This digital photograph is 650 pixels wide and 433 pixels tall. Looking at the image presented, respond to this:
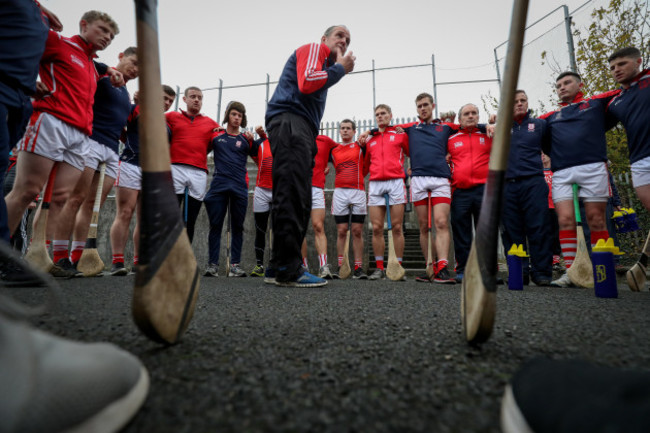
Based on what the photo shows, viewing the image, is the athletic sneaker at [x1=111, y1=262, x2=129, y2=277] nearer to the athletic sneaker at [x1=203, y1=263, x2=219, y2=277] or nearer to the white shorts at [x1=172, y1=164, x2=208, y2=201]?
the athletic sneaker at [x1=203, y1=263, x2=219, y2=277]

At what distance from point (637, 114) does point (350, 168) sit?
3005mm

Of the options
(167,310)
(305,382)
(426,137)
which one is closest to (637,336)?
(305,382)

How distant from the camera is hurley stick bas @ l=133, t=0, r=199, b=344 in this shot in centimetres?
73

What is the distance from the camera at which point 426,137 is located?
406cm

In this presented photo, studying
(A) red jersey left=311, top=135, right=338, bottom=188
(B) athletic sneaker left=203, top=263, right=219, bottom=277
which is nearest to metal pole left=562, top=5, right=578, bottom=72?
(A) red jersey left=311, top=135, right=338, bottom=188

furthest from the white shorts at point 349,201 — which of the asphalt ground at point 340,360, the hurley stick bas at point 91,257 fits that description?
the asphalt ground at point 340,360

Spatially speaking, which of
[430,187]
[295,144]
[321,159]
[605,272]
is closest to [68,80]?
[295,144]

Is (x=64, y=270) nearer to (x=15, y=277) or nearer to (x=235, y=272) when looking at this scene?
(x=15, y=277)

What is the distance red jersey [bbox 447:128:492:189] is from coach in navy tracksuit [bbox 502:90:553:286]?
0.27 metres

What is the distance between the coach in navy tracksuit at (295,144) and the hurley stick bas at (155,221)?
1.49 m

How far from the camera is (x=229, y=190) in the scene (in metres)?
4.17

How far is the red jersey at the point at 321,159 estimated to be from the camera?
15.5 feet

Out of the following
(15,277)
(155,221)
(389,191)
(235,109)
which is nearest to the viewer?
(155,221)

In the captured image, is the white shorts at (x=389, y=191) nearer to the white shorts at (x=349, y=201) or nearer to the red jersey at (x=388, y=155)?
the red jersey at (x=388, y=155)
